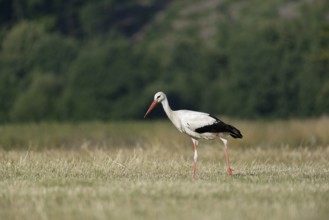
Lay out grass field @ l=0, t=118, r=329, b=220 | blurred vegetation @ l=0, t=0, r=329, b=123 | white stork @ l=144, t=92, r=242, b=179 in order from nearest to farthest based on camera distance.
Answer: grass field @ l=0, t=118, r=329, b=220 < white stork @ l=144, t=92, r=242, b=179 < blurred vegetation @ l=0, t=0, r=329, b=123

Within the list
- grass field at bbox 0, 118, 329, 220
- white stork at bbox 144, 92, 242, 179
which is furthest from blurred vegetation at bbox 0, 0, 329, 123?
white stork at bbox 144, 92, 242, 179

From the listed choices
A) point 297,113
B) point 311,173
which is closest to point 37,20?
point 297,113

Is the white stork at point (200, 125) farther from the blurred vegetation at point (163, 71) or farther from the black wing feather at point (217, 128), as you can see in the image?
the blurred vegetation at point (163, 71)

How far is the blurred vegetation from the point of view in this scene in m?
57.3

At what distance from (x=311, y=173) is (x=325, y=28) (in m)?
22.5

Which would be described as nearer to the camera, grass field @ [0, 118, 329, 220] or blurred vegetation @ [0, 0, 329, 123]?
grass field @ [0, 118, 329, 220]

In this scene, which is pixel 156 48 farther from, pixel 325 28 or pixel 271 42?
pixel 325 28

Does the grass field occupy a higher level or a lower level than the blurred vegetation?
higher

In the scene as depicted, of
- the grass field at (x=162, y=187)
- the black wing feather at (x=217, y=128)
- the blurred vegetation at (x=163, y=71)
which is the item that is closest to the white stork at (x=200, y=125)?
the black wing feather at (x=217, y=128)

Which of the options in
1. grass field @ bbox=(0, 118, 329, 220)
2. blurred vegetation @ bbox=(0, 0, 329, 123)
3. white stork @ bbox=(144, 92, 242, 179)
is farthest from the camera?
blurred vegetation @ bbox=(0, 0, 329, 123)

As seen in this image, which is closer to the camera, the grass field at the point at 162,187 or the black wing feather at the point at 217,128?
the grass field at the point at 162,187

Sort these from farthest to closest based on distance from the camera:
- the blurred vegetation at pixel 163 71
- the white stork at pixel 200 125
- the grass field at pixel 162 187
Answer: the blurred vegetation at pixel 163 71 → the white stork at pixel 200 125 → the grass field at pixel 162 187

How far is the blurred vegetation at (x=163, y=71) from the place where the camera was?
57281 millimetres

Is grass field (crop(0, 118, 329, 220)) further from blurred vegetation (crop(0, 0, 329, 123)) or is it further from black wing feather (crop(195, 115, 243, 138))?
blurred vegetation (crop(0, 0, 329, 123))
